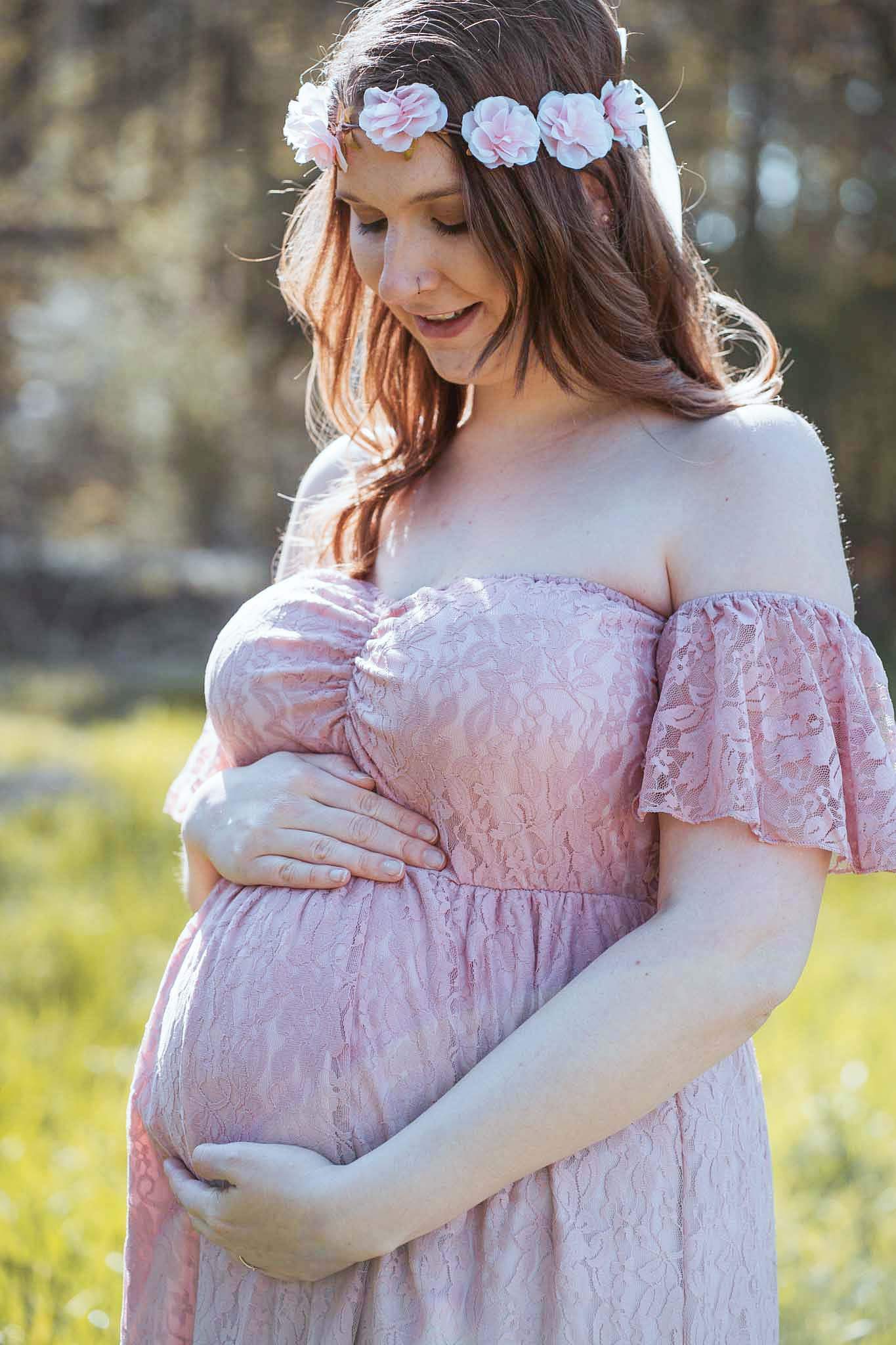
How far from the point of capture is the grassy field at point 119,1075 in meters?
2.46

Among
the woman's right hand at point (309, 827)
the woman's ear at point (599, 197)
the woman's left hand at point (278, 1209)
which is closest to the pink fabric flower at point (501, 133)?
the woman's ear at point (599, 197)

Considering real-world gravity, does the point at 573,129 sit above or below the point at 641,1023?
above

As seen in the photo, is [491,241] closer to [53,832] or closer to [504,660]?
[504,660]

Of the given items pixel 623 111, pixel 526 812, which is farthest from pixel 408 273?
pixel 526 812

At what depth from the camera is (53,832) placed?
555 centimetres

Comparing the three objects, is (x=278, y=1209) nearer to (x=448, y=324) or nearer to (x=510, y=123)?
(x=448, y=324)

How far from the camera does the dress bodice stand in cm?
128

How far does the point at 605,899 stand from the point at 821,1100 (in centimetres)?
217

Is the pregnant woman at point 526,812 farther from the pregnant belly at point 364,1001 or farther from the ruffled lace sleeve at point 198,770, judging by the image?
the ruffled lace sleeve at point 198,770

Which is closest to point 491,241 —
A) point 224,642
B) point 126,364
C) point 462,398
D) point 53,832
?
point 462,398

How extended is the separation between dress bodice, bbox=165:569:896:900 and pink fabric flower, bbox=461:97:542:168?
17.5 inches

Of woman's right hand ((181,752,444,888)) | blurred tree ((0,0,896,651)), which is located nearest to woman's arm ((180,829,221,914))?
woman's right hand ((181,752,444,888))

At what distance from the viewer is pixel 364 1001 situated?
4.44 ft

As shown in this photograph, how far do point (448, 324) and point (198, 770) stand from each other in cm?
73
